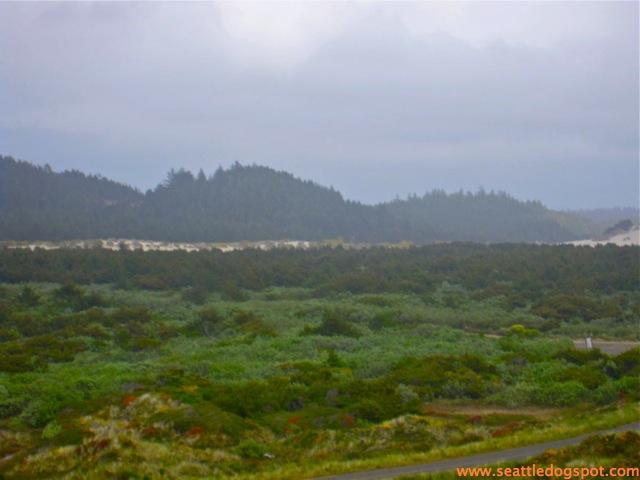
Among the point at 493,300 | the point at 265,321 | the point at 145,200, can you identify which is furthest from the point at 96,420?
the point at 145,200

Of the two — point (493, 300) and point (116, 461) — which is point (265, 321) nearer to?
point (493, 300)

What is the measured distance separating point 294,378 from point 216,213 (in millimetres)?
92225

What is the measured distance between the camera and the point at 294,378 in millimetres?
17016

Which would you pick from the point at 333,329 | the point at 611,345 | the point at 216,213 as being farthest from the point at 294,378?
the point at 216,213

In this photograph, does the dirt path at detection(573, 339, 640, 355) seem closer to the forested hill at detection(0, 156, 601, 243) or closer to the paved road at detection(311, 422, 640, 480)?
the paved road at detection(311, 422, 640, 480)

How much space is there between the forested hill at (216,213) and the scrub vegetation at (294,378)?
4345cm

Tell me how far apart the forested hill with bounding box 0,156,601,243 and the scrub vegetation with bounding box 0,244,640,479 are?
43449 mm

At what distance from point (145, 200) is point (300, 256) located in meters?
58.9

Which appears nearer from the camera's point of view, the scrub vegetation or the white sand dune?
the scrub vegetation

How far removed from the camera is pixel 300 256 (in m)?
60.7

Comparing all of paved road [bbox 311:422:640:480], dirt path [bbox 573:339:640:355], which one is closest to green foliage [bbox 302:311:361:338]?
dirt path [bbox 573:339:640:355]

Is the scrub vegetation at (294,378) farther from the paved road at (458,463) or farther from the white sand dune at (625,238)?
the white sand dune at (625,238)

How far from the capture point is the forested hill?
274ft

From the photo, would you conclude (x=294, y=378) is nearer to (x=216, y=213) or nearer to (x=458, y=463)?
(x=458, y=463)
